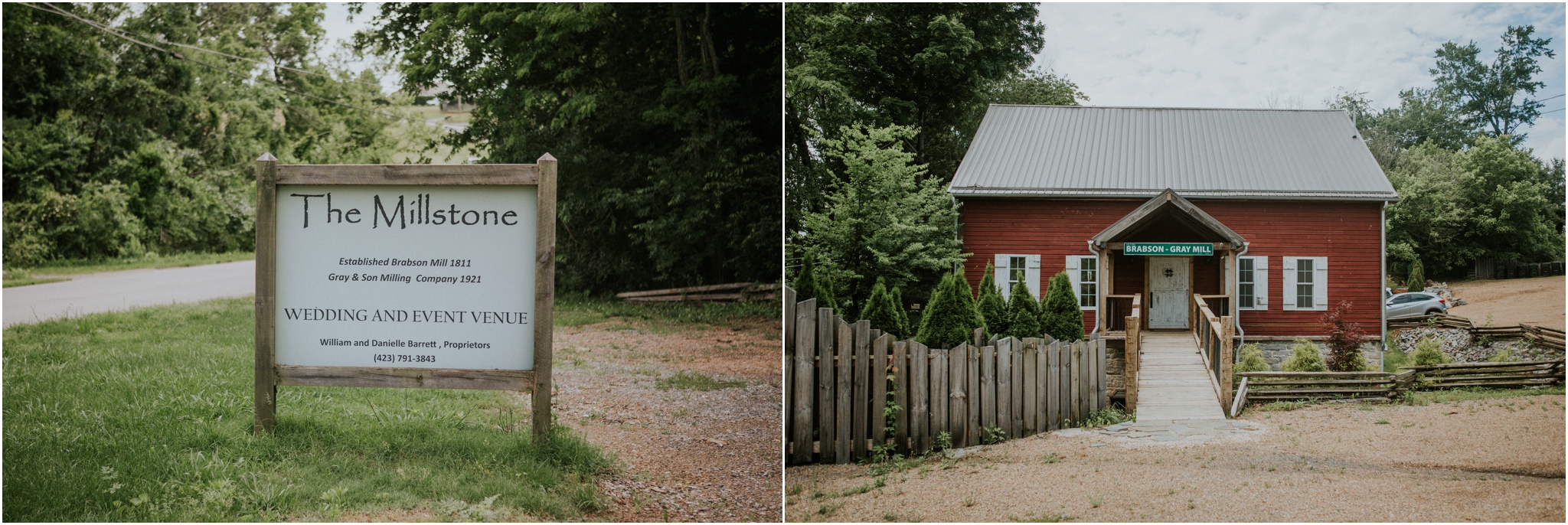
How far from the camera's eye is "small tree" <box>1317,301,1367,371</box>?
180 inches

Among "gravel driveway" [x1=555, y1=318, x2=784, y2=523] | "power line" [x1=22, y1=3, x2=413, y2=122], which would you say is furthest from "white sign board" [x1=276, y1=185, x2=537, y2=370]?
"power line" [x1=22, y1=3, x2=413, y2=122]

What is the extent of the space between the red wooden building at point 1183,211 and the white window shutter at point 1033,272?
0.03 ft

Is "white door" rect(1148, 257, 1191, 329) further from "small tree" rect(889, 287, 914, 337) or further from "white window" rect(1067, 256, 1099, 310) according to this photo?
"small tree" rect(889, 287, 914, 337)

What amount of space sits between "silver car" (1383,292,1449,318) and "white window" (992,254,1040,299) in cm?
182

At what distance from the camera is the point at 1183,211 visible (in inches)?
190

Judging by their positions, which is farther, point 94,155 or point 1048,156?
point 94,155

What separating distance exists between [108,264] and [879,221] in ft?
62.5

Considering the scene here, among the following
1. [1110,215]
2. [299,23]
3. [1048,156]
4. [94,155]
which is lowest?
[1110,215]

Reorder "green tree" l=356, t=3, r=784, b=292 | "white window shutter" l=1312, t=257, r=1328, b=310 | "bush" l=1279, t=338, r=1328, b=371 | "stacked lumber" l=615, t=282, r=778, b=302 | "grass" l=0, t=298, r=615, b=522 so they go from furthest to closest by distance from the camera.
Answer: "stacked lumber" l=615, t=282, r=778, b=302 < "green tree" l=356, t=3, r=784, b=292 < "bush" l=1279, t=338, r=1328, b=371 < "white window shutter" l=1312, t=257, r=1328, b=310 < "grass" l=0, t=298, r=615, b=522

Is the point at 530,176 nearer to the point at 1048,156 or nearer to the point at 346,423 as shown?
the point at 346,423

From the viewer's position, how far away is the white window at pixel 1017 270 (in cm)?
498

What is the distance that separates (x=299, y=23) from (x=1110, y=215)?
25.3 m

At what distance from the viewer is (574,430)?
5660 mm

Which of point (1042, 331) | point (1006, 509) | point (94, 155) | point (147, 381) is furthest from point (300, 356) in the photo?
point (94, 155)
